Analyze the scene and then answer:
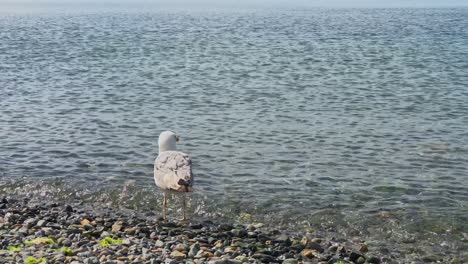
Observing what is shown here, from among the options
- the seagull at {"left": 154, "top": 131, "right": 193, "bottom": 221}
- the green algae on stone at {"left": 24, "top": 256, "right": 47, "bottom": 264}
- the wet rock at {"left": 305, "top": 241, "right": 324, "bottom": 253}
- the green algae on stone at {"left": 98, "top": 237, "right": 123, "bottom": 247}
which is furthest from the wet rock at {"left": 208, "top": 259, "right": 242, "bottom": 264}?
the seagull at {"left": 154, "top": 131, "right": 193, "bottom": 221}

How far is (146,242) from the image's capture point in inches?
479

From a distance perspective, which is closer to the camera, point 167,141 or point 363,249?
point 363,249

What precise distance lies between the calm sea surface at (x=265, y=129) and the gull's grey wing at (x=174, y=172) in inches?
51.2

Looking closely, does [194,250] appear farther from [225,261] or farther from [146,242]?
[146,242]

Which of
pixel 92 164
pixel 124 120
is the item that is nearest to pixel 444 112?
pixel 124 120

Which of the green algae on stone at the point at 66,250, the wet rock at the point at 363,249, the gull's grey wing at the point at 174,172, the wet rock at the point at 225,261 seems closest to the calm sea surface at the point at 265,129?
the wet rock at the point at 363,249

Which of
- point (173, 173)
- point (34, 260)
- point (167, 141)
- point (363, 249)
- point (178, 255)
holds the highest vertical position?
point (167, 141)

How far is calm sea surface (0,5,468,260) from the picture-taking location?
15242 mm

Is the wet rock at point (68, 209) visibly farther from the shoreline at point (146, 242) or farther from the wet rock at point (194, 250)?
the wet rock at point (194, 250)

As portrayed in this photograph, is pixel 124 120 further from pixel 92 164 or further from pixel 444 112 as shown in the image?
pixel 444 112

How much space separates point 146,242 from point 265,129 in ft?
32.7

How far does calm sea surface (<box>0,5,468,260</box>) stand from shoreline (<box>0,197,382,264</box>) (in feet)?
4.05

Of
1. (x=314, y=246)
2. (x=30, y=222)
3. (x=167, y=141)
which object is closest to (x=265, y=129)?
(x=167, y=141)

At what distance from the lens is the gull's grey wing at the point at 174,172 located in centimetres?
1345
